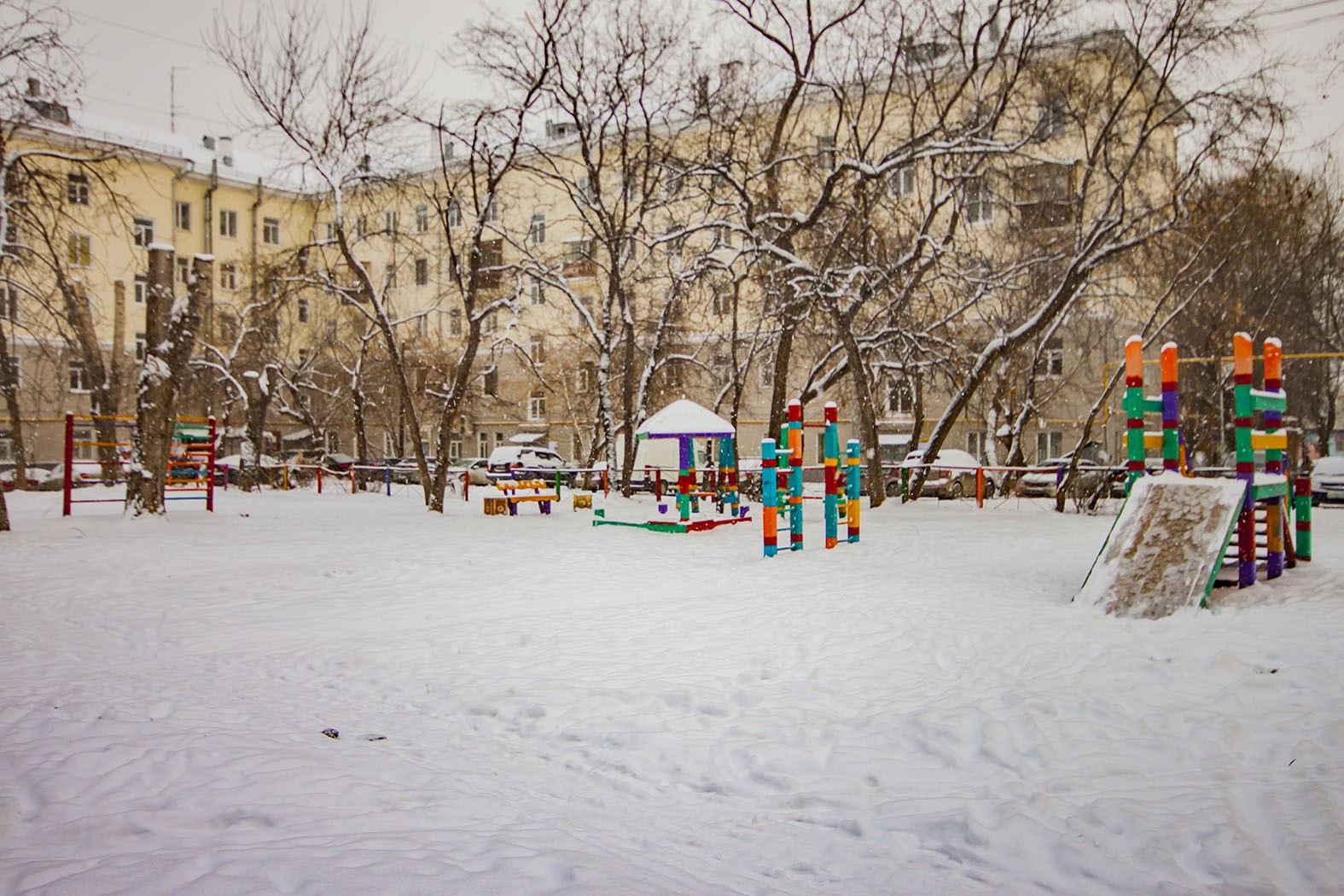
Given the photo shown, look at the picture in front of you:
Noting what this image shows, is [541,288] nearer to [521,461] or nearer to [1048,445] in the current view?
[521,461]

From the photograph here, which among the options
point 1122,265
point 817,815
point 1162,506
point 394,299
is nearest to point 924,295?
point 1122,265

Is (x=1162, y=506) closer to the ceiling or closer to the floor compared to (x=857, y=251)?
closer to the floor

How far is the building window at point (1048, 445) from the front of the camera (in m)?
34.6

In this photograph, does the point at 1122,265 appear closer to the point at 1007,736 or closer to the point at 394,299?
the point at 1007,736

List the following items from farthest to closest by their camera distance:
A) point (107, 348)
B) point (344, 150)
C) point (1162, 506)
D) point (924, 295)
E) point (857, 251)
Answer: point (107, 348), point (924, 295), point (857, 251), point (344, 150), point (1162, 506)

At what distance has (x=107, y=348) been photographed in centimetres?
3775

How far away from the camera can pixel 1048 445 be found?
34438mm

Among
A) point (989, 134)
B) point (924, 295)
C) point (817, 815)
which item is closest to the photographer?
point (817, 815)

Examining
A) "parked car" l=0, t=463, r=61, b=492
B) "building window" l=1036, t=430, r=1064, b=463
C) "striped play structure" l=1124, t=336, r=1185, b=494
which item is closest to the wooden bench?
"striped play structure" l=1124, t=336, r=1185, b=494

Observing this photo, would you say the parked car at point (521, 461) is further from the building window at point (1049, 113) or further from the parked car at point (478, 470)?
the building window at point (1049, 113)

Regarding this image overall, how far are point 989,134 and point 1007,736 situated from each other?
48.5 feet

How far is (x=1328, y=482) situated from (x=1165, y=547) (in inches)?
808

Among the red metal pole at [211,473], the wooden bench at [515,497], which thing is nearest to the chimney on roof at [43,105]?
the red metal pole at [211,473]

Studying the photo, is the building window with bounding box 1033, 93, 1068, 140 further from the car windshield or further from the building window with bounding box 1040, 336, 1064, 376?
the building window with bounding box 1040, 336, 1064, 376
